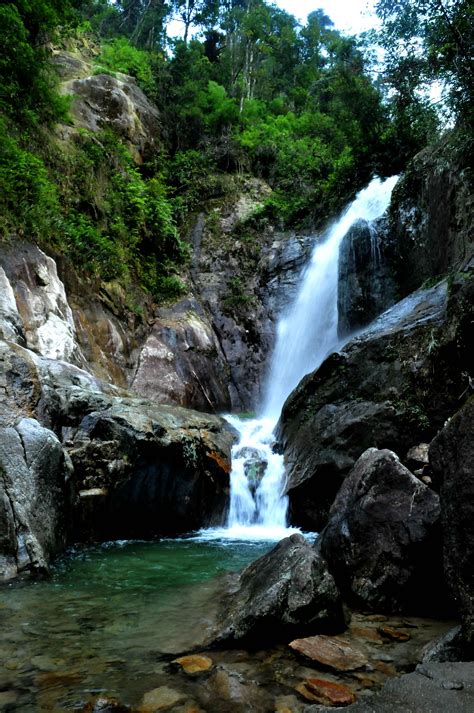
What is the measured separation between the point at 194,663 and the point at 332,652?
39.6 inches

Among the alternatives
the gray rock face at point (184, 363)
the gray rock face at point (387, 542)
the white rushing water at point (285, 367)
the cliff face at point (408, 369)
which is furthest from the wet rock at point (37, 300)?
the gray rock face at point (387, 542)

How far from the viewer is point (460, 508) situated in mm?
3346

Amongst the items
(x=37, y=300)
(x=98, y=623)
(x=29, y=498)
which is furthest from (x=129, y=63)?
(x=98, y=623)

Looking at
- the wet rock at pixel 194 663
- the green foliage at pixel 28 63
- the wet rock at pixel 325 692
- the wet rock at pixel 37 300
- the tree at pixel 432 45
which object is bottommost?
the wet rock at pixel 194 663

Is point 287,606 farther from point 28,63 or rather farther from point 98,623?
point 28,63

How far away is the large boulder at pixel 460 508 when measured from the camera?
3176 millimetres

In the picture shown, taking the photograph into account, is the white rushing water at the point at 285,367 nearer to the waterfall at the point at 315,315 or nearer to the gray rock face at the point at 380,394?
the waterfall at the point at 315,315

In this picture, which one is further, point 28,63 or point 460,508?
point 28,63

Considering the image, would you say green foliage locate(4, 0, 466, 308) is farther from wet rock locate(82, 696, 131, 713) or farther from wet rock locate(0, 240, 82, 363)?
wet rock locate(82, 696, 131, 713)

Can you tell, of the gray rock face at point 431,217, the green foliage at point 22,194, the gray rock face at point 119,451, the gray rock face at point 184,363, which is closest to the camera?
the gray rock face at point 119,451

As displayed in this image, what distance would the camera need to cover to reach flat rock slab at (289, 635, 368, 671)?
3.28 metres

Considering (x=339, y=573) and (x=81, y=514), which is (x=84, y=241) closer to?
(x=81, y=514)

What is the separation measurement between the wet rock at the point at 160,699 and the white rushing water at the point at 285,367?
5521 mm

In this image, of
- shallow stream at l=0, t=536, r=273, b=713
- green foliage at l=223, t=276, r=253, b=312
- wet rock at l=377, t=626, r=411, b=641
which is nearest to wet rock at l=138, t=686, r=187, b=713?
shallow stream at l=0, t=536, r=273, b=713
